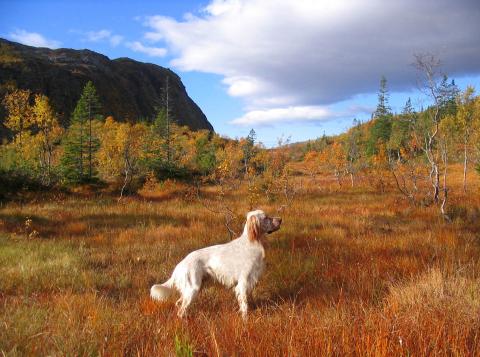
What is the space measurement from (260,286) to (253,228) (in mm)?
1094

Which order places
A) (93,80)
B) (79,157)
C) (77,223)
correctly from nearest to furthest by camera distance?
(77,223)
(79,157)
(93,80)

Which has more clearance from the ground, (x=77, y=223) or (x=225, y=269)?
(x=225, y=269)

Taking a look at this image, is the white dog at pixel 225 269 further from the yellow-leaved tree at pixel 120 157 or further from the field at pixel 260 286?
the yellow-leaved tree at pixel 120 157

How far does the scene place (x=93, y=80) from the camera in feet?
306

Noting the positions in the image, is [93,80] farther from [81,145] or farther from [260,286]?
[260,286]

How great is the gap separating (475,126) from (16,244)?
23.3 meters

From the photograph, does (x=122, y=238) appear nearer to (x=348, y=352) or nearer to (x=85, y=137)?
(x=348, y=352)

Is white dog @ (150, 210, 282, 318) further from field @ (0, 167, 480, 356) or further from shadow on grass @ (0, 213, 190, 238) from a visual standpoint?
shadow on grass @ (0, 213, 190, 238)

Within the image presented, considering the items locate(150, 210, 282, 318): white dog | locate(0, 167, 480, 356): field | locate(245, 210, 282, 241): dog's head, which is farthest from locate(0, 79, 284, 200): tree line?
locate(150, 210, 282, 318): white dog

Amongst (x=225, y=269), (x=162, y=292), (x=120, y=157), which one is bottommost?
(x=162, y=292)

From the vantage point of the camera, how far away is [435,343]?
7.39ft

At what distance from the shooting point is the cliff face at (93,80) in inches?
2940

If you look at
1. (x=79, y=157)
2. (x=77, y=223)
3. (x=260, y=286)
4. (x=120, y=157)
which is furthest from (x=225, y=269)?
(x=120, y=157)

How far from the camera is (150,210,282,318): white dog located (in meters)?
3.78
